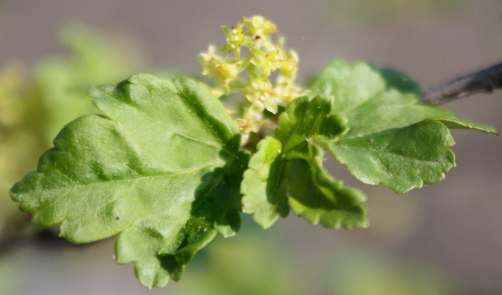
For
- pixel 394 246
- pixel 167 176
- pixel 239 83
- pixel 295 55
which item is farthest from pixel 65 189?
pixel 394 246

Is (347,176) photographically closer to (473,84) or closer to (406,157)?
(473,84)

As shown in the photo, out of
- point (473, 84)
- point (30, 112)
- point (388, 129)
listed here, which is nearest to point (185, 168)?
point (388, 129)

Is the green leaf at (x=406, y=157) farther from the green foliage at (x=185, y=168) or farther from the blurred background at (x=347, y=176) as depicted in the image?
the blurred background at (x=347, y=176)

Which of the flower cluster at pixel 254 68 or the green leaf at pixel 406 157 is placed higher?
the flower cluster at pixel 254 68

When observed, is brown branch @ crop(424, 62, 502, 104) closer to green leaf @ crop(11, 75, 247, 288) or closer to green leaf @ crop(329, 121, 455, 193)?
green leaf @ crop(329, 121, 455, 193)

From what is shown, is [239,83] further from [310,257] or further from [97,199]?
[310,257]

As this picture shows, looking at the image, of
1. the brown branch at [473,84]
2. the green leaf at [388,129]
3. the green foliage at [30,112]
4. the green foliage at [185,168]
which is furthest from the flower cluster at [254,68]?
the green foliage at [30,112]
